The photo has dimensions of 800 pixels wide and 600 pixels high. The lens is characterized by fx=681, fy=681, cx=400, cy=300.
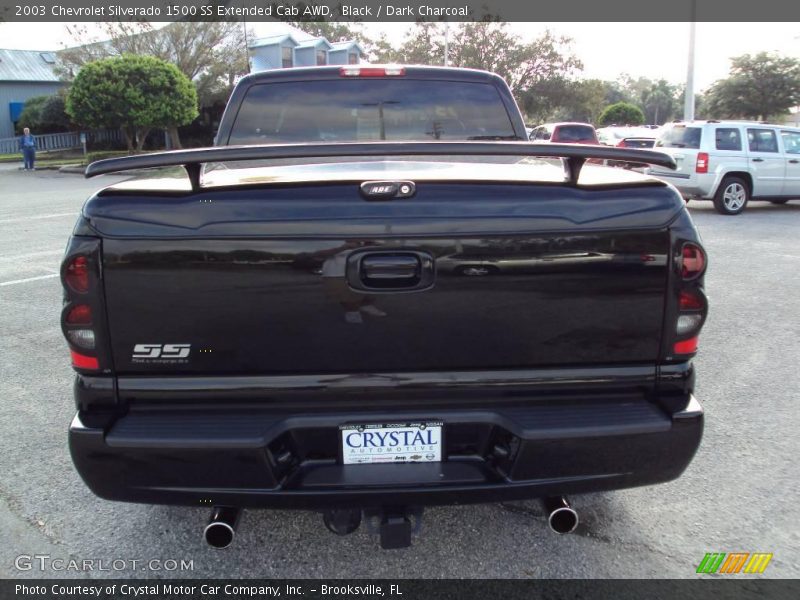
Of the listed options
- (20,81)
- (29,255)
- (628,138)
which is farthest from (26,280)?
(20,81)

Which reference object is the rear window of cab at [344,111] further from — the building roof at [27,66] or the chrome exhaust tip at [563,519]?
the building roof at [27,66]

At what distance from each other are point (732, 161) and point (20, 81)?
44.9 meters

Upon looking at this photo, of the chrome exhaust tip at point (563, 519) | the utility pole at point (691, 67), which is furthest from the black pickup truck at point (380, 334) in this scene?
the utility pole at point (691, 67)

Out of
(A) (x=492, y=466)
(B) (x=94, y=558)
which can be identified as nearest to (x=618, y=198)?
(A) (x=492, y=466)

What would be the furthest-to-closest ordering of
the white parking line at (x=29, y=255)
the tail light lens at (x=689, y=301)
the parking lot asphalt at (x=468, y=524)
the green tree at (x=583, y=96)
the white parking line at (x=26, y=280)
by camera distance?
the green tree at (x=583, y=96), the white parking line at (x=29, y=255), the white parking line at (x=26, y=280), the parking lot asphalt at (x=468, y=524), the tail light lens at (x=689, y=301)

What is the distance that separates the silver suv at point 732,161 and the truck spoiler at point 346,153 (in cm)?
1152

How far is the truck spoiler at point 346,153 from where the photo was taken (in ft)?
7.39

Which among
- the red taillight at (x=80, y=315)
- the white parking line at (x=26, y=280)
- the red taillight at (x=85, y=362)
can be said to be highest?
the red taillight at (x=80, y=315)

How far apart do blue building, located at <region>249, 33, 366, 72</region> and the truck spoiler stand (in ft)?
137

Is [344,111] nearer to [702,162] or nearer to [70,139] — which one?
[702,162]

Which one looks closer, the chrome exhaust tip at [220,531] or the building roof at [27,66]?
the chrome exhaust tip at [220,531]

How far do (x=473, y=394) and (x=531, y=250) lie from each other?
52cm

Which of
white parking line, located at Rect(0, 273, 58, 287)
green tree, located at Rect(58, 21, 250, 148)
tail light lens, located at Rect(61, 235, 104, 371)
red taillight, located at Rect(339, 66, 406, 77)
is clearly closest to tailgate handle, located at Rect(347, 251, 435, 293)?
tail light lens, located at Rect(61, 235, 104, 371)

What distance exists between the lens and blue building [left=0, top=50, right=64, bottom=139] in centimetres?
4303
